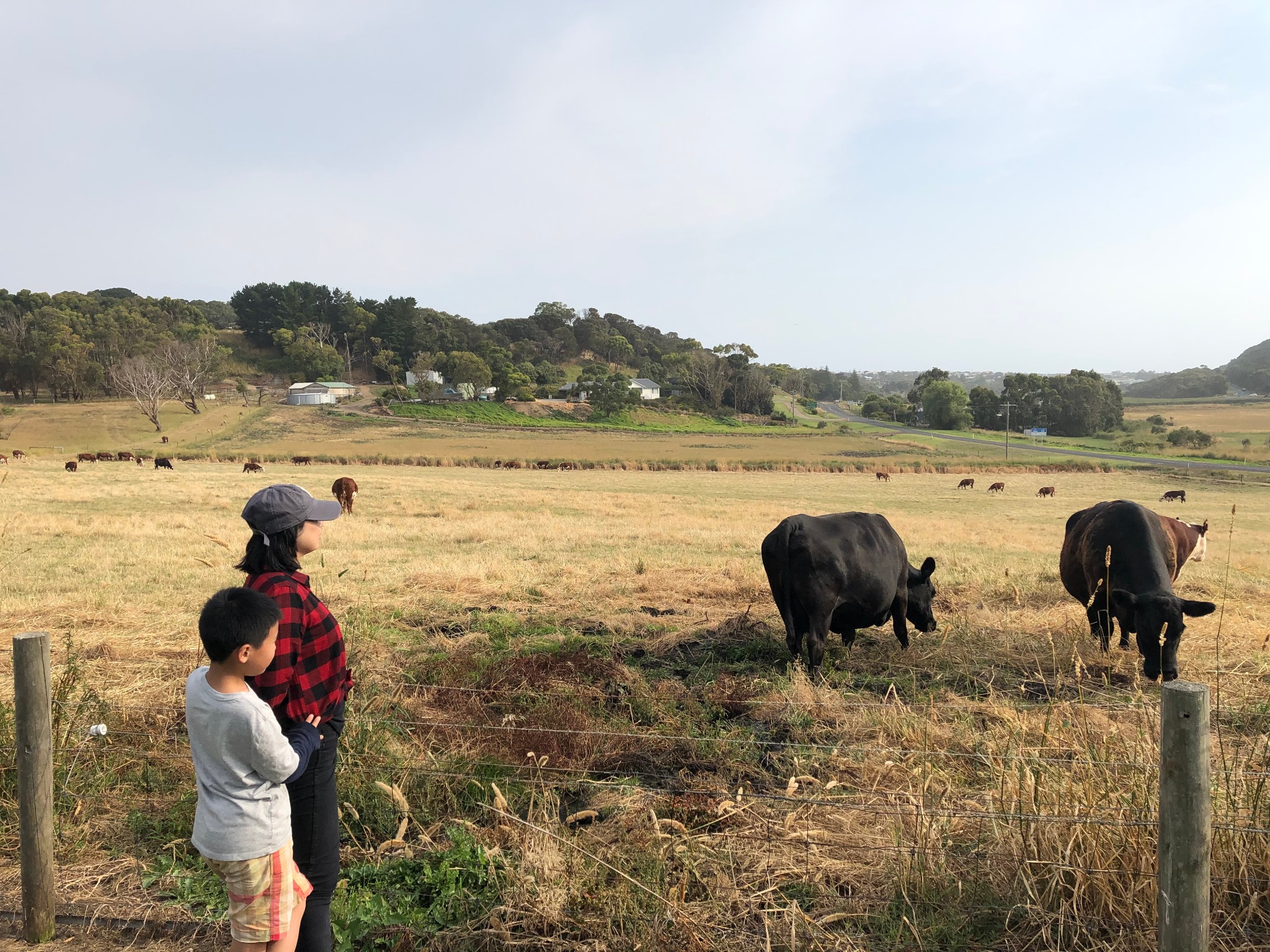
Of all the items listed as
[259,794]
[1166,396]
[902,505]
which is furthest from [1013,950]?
[1166,396]

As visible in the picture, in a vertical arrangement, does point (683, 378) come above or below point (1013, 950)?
above

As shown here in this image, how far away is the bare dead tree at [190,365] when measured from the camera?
82.9 metres

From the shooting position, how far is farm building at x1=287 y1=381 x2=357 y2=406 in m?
92.9

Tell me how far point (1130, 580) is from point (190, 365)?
95.5 m

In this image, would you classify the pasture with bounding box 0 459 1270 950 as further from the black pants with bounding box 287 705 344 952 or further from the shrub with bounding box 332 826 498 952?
the black pants with bounding box 287 705 344 952

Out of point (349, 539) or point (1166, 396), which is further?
point (1166, 396)

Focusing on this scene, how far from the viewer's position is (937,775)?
4.67 m

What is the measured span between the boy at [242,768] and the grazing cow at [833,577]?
17.6 feet

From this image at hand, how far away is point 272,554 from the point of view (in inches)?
134

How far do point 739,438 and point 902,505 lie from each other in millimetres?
51920

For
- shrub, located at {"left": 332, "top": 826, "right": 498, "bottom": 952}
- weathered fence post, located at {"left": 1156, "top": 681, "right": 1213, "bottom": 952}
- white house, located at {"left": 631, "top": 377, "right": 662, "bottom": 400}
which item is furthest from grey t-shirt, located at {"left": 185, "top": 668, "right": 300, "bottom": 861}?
white house, located at {"left": 631, "top": 377, "right": 662, "bottom": 400}

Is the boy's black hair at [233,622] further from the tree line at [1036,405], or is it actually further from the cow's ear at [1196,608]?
the tree line at [1036,405]

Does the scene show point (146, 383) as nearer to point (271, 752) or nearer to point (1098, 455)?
point (271, 752)

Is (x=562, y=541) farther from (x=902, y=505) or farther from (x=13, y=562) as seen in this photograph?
(x=902, y=505)
